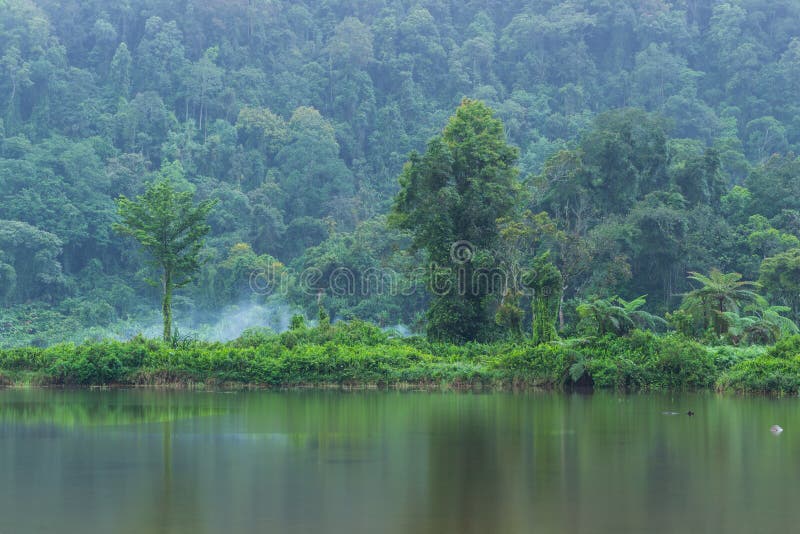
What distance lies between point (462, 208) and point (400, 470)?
87.5 ft

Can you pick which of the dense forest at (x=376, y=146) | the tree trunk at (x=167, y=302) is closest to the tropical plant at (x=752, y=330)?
the dense forest at (x=376, y=146)

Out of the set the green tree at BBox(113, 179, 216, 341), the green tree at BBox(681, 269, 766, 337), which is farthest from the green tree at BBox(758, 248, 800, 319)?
the green tree at BBox(113, 179, 216, 341)

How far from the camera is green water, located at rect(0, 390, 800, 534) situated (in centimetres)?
A: 1133

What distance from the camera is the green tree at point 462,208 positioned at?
39281 mm

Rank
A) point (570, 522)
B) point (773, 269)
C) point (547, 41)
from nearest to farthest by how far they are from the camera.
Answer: point (570, 522) < point (773, 269) < point (547, 41)

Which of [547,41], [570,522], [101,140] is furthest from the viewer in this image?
[547,41]

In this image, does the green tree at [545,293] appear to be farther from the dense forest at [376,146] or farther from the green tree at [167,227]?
the green tree at [167,227]

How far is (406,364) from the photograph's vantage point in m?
33.4

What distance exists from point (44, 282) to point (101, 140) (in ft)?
54.0

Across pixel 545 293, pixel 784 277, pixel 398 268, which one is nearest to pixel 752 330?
pixel 545 293

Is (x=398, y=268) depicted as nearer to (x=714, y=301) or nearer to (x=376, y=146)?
(x=714, y=301)

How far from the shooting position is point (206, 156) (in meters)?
83.1

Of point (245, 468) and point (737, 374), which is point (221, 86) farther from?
point (245, 468)

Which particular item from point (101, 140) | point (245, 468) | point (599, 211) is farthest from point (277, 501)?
point (101, 140)
